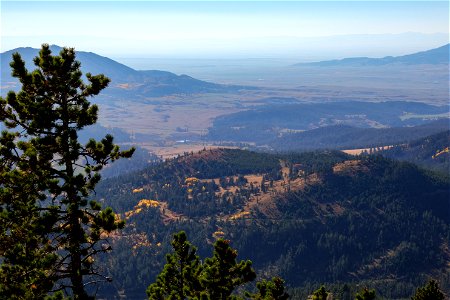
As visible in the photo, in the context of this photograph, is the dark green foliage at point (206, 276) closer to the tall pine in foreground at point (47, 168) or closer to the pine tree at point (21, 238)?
the tall pine in foreground at point (47, 168)

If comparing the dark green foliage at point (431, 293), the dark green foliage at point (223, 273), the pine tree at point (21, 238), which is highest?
the pine tree at point (21, 238)

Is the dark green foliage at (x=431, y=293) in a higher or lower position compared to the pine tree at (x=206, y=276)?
lower

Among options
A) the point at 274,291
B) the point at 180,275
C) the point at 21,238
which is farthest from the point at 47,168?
the point at 274,291

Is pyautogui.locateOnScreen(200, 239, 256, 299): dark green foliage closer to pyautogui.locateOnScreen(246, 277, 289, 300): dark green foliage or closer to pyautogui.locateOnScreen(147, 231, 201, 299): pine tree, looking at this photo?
pyautogui.locateOnScreen(147, 231, 201, 299): pine tree

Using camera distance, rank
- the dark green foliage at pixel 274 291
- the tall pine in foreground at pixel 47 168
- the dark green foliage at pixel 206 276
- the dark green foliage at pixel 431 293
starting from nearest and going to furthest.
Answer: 1. the tall pine in foreground at pixel 47 168
2. the dark green foliage at pixel 206 276
3. the dark green foliage at pixel 274 291
4. the dark green foliage at pixel 431 293

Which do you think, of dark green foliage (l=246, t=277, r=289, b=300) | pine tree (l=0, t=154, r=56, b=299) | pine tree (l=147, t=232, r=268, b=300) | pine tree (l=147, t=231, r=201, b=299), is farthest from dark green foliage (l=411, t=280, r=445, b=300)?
pine tree (l=0, t=154, r=56, b=299)

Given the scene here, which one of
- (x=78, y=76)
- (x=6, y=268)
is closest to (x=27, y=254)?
(x=6, y=268)

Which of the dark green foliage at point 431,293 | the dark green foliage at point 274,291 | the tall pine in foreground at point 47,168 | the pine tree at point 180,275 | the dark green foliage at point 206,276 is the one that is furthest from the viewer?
the dark green foliage at point 431,293

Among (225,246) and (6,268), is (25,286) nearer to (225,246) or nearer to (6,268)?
(6,268)

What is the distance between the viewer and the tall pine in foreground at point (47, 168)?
26078 millimetres

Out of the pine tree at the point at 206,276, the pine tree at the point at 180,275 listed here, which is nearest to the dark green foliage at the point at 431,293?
the pine tree at the point at 206,276

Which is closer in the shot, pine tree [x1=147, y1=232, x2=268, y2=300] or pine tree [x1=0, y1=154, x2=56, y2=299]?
pine tree [x1=0, y1=154, x2=56, y2=299]

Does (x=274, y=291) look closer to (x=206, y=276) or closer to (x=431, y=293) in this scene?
(x=206, y=276)

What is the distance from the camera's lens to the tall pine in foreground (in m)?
26.1
